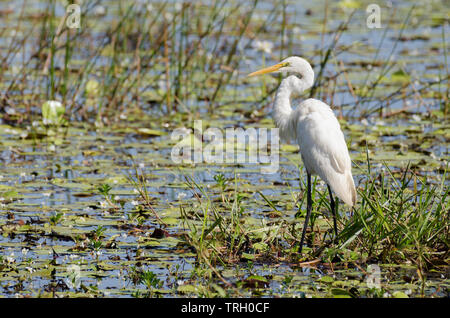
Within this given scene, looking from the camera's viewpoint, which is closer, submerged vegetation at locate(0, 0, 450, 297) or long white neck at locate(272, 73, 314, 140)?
submerged vegetation at locate(0, 0, 450, 297)

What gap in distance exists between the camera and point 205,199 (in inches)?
243

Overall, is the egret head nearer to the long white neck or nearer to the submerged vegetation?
the long white neck

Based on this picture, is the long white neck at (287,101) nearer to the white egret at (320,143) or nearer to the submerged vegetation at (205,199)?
the white egret at (320,143)

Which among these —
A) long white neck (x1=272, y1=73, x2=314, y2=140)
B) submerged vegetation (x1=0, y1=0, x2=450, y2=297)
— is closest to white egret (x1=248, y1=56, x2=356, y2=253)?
long white neck (x1=272, y1=73, x2=314, y2=140)

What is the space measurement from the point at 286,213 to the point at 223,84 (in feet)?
10.6

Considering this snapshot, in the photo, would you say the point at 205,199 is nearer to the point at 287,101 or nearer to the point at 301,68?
the point at 287,101

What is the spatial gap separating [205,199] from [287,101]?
1.15 m

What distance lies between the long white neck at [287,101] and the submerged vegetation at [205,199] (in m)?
0.39

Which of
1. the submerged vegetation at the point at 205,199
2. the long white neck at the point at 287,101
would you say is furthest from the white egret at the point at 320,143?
the submerged vegetation at the point at 205,199

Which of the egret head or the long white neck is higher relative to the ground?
the egret head

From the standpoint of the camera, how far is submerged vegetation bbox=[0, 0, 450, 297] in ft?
14.9

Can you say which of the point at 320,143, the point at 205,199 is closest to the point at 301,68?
the point at 320,143

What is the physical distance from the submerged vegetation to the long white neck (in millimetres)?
387

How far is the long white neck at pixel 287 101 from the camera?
5.32 m
